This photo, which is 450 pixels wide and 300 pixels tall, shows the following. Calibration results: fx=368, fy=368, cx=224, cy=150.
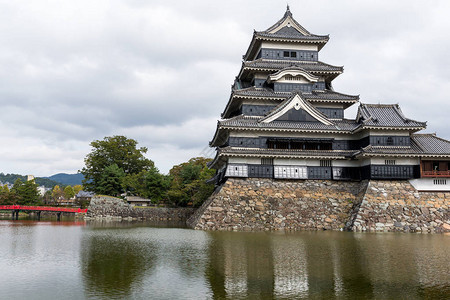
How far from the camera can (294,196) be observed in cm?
3039

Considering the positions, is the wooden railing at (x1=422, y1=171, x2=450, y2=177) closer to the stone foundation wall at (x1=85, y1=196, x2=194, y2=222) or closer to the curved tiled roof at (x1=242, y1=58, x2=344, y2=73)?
the curved tiled roof at (x1=242, y1=58, x2=344, y2=73)

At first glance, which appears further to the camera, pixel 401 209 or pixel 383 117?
pixel 383 117

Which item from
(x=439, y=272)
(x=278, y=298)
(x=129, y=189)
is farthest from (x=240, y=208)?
(x=129, y=189)

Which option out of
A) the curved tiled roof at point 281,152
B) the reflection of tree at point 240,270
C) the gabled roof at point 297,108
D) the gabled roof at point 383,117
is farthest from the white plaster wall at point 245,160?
the reflection of tree at point 240,270

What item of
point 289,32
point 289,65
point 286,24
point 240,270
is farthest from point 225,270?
point 286,24

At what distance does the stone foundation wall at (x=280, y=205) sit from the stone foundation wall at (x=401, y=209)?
1.31 metres

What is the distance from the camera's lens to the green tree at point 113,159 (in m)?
56.6

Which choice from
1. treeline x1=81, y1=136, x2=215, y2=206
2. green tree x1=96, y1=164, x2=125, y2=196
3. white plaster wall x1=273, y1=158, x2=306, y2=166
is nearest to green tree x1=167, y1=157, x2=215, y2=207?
treeline x1=81, y1=136, x2=215, y2=206

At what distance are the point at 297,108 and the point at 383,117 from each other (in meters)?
7.40

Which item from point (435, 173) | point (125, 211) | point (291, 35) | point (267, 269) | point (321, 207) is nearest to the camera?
point (267, 269)

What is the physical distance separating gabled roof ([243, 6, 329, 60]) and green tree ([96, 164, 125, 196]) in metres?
26.6

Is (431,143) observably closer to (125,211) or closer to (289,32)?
(289,32)

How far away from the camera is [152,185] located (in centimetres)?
5144

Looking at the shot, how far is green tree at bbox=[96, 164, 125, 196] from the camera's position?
171ft
